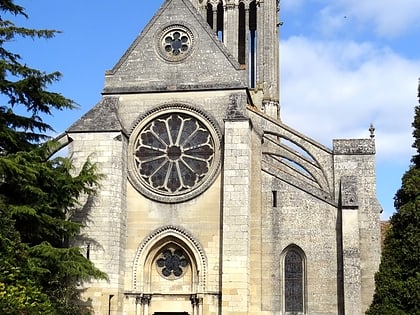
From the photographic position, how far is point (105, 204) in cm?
2092

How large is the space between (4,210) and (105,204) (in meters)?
5.51

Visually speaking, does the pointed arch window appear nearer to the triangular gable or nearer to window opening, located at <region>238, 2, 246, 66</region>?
the triangular gable

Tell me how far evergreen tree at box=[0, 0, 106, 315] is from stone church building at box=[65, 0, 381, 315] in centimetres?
187

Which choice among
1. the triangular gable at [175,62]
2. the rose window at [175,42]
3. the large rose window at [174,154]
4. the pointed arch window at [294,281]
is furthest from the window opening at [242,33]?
the pointed arch window at [294,281]

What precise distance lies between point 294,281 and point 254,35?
20185 millimetres

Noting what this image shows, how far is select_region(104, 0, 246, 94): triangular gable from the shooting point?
884 inches

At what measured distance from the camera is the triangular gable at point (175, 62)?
22.5 meters

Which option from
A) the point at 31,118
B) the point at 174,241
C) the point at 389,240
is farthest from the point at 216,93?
the point at 389,240

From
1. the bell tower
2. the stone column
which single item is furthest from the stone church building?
the bell tower

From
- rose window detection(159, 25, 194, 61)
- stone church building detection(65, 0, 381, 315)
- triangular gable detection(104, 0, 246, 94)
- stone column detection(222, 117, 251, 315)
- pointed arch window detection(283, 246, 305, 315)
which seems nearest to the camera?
stone column detection(222, 117, 251, 315)

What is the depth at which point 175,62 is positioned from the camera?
22812mm

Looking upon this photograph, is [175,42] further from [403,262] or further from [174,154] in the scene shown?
[403,262]

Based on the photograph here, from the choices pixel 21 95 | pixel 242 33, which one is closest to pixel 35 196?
pixel 21 95

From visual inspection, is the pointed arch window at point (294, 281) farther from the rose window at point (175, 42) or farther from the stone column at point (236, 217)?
the rose window at point (175, 42)
